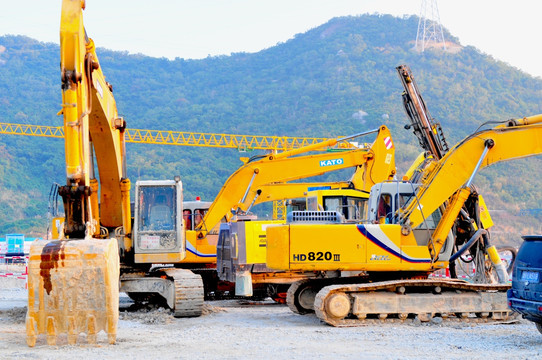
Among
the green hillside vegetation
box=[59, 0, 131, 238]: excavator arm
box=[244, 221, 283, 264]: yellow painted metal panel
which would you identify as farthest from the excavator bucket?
the green hillside vegetation

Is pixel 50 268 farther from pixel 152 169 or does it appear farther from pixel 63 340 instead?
pixel 152 169

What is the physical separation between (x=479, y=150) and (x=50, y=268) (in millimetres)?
8181

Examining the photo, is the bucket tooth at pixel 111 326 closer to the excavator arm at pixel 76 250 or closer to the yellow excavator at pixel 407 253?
the excavator arm at pixel 76 250

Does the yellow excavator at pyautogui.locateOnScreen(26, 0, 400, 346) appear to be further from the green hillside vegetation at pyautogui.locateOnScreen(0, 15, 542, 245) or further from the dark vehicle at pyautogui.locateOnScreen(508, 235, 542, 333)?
the green hillside vegetation at pyautogui.locateOnScreen(0, 15, 542, 245)

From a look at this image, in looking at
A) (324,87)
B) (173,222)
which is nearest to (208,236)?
(173,222)

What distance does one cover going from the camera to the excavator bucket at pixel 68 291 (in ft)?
35.6

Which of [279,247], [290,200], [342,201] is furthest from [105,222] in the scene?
[290,200]

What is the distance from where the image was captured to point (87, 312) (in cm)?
1092

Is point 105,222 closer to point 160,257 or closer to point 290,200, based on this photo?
point 160,257

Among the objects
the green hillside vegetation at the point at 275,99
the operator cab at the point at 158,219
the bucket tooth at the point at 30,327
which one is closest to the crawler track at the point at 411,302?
the operator cab at the point at 158,219

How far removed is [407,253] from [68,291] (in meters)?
6.62

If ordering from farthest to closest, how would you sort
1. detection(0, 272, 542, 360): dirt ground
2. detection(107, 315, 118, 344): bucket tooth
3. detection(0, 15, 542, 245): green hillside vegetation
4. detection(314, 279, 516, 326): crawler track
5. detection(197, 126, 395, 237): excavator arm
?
detection(0, 15, 542, 245): green hillside vegetation < detection(197, 126, 395, 237): excavator arm < detection(314, 279, 516, 326): crawler track < detection(107, 315, 118, 344): bucket tooth < detection(0, 272, 542, 360): dirt ground

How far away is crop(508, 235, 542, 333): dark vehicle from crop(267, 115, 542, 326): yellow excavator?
282 centimetres

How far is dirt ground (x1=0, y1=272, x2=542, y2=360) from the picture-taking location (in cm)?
1076
